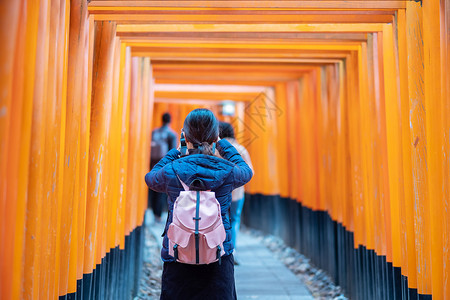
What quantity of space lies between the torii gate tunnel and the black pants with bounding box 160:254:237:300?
0.58 metres

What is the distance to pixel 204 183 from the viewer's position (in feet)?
7.39

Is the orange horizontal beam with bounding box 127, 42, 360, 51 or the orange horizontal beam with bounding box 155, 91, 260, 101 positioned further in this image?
the orange horizontal beam with bounding box 155, 91, 260, 101

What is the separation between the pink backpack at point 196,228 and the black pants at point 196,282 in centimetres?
9

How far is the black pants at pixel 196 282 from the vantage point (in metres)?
2.35

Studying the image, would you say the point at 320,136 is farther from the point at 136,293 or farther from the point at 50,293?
the point at 50,293

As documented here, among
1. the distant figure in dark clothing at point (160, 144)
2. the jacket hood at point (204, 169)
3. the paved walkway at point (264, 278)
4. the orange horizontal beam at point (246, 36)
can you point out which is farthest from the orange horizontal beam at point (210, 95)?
the jacket hood at point (204, 169)

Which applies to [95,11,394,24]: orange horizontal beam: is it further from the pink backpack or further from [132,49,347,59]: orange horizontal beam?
the pink backpack

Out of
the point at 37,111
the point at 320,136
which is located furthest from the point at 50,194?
the point at 320,136

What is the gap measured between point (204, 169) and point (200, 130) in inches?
8.9

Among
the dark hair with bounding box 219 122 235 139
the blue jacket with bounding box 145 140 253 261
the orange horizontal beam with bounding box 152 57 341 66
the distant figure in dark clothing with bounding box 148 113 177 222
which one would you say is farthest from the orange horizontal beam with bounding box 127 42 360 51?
the distant figure in dark clothing with bounding box 148 113 177 222

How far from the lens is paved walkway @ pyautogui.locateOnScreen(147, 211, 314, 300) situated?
4988 mm

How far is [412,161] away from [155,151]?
629cm

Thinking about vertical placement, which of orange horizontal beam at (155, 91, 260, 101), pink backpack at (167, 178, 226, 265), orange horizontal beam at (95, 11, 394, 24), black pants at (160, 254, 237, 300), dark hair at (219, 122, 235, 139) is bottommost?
black pants at (160, 254, 237, 300)

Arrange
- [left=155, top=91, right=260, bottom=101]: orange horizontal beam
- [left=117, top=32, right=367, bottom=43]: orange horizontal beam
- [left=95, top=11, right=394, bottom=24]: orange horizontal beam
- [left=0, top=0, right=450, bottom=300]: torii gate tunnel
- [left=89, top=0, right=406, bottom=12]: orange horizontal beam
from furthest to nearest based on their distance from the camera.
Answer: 1. [left=155, top=91, right=260, bottom=101]: orange horizontal beam
2. [left=117, top=32, right=367, bottom=43]: orange horizontal beam
3. [left=95, top=11, right=394, bottom=24]: orange horizontal beam
4. [left=89, top=0, right=406, bottom=12]: orange horizontal beam
5. [left=0, top=0, right=450, bottom=300]: torii gate tunnel
